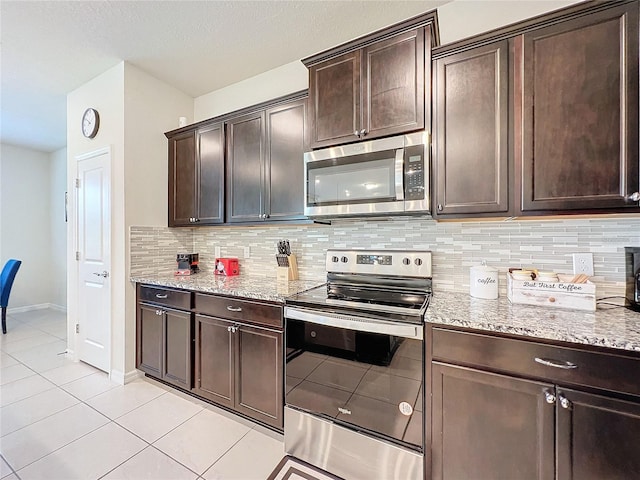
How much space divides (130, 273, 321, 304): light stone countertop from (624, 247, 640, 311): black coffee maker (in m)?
1.76

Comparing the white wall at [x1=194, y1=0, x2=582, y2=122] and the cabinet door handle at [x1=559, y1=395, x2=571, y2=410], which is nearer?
the cabinet door handle at [x1=559, y1=395, x2=571, y2=410]

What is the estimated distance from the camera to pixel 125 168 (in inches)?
100

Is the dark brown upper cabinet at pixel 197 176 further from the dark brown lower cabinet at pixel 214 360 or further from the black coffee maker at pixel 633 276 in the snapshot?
the black coffee maker at pixel 633 276

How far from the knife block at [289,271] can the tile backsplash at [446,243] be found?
0.19 feet

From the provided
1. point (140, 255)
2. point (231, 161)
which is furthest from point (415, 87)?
point (140, 255)

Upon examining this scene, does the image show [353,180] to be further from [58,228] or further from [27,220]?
[27,220]

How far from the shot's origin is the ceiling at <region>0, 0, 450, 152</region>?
76.0 inches

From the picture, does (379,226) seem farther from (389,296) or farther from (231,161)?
(231,161)

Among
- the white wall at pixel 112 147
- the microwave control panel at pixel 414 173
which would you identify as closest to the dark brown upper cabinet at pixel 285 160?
the microwave control panel at pixel 414 173

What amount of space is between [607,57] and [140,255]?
3.38 metres

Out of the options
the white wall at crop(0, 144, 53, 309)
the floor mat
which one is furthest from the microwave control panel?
the white wall at crop(0, 144, 53, 309)

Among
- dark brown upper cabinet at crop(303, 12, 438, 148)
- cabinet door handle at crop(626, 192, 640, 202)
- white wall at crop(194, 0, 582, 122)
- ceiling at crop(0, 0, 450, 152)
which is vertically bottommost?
cabinet door handle at crop(626, 192, 640, 202)

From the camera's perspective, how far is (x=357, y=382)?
1503 millimetres

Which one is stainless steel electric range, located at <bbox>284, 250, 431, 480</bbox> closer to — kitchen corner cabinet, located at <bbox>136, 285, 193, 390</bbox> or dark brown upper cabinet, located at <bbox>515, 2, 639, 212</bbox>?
dark brown upper cabinet, located at <bbox>515, 2, 639, 212</bbox>
